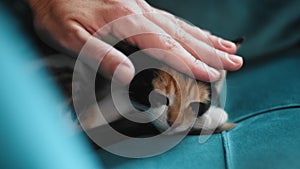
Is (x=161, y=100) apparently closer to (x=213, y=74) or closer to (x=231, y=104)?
(x=213, y=74)

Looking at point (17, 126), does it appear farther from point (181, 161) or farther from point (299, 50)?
point (299, 50)

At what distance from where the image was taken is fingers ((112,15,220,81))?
74 centimetres

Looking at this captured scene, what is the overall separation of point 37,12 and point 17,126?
1.23 feet

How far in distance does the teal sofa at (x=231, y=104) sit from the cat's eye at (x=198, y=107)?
7 cm

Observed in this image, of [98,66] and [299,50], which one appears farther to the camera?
[299,50]

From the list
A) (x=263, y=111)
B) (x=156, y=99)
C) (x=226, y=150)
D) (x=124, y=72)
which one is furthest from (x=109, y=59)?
(x=263, y=111)

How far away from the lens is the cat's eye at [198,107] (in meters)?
0.83

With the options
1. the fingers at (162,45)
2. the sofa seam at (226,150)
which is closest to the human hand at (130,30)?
the fingers at (162,45)

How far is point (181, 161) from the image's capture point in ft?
2.27

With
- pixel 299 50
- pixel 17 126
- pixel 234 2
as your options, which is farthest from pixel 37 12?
pixel 299 50

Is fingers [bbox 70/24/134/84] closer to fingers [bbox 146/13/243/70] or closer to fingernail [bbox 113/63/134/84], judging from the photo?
fingernail [bbox 113/63/134/84]

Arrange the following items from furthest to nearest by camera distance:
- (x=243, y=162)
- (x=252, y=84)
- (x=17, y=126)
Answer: (x=252, y=84) → (x=243, y=162) → (x=17, y=126)

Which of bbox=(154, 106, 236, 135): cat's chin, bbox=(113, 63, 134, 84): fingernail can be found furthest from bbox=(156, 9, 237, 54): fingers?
bbox=(113, 63, 134, 84): fingernail

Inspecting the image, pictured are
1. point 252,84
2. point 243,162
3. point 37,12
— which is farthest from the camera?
point 252,84
